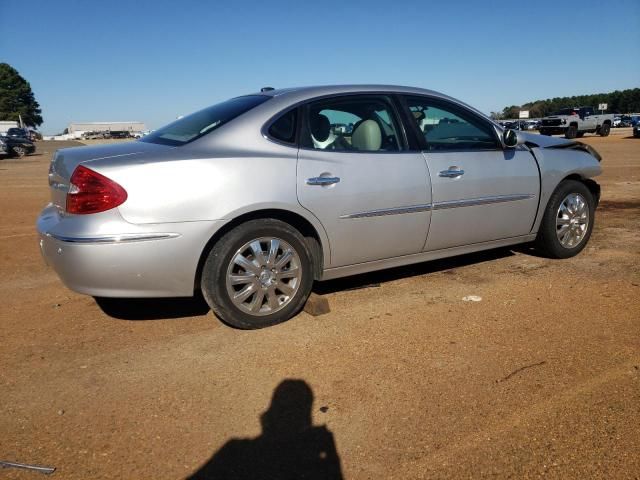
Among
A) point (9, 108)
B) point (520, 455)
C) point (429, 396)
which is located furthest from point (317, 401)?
point (9, 108)

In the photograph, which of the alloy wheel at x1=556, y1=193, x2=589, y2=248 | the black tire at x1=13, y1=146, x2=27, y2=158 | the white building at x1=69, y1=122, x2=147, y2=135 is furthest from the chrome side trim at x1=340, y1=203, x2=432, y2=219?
the white building at x1=69, y1=122, x2=147, y2=135

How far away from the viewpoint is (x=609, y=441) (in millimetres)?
2232

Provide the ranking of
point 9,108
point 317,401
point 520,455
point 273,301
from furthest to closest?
point 9,108 → point 273,301 → point 317,401 → point 520,455

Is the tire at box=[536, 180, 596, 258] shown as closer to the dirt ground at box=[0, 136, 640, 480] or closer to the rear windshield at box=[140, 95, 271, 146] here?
the dirt ground at box=[0, 136, 640, 480]

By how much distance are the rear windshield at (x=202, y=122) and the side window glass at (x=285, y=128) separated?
9.4 inches

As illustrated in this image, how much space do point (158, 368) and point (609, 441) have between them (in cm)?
234

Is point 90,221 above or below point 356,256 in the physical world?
above

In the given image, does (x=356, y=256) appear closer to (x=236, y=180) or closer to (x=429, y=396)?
(x=236, y=180)

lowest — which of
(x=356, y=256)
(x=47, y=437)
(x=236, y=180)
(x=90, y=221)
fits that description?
(x=47, y=437)

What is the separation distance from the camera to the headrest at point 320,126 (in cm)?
372

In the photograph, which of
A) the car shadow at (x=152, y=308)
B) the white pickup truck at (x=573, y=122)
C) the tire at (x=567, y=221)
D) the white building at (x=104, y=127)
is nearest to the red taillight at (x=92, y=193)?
→ the car shadow at (x=152, y=308)

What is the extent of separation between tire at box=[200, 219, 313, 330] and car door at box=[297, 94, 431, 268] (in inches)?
10.8

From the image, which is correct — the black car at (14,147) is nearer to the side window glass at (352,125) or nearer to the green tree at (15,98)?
the side window glass at (352,125)

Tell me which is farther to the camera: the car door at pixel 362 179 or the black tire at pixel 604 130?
the black tire at pixel 604 130
